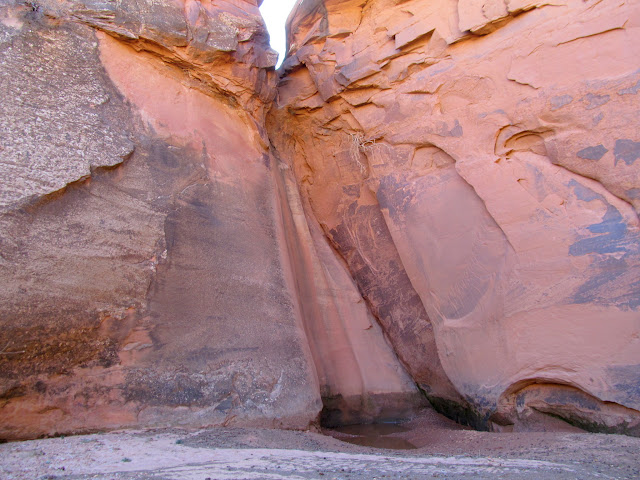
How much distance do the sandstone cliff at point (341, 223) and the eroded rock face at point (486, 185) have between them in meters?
0.02

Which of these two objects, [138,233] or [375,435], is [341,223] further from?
[138,233]

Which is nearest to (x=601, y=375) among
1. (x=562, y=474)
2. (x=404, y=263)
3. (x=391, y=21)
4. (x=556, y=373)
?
(x=556, y=373)

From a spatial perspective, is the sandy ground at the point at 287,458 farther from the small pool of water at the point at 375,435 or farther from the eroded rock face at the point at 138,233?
the small pool of water at the point at 375,435

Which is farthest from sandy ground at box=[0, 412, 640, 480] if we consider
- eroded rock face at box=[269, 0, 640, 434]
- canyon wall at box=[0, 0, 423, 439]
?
eroded rock face at box=[269, 0, 640, 434]

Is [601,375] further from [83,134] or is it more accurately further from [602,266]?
[83,134]

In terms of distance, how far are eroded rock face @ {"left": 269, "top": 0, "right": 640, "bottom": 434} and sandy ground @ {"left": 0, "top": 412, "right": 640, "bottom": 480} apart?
71 centimetres

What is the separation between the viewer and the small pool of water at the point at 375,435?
4.09 m

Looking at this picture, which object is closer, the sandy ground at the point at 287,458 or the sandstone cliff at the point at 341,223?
the sandy ground at the point at 287,458

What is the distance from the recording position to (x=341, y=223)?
561 cm

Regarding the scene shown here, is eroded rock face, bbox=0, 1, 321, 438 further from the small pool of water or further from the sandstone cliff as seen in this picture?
the small pool of water

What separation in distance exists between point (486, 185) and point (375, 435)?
2.50 metres

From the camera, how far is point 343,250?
18.3ft

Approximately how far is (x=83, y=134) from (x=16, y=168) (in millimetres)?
578

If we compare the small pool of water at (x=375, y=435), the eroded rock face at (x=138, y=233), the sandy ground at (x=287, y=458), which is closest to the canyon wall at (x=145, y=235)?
the eroded rock face at (x=138, y=233)
